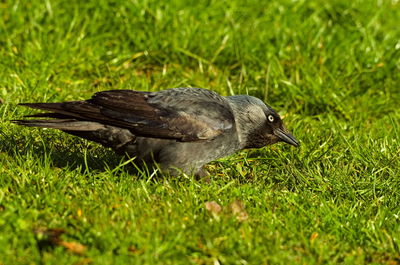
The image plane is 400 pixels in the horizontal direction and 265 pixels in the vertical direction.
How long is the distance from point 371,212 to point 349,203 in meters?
0.26

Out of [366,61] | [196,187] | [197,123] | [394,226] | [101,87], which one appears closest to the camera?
[394,226]

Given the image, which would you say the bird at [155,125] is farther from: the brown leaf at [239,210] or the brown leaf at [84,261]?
the brown leaf at [84,261]

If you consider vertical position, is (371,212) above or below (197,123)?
below

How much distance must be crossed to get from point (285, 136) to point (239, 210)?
1474 millimetres

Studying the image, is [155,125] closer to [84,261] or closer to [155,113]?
[155,113]

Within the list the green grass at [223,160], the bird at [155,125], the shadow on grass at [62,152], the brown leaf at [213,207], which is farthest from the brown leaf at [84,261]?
the bird at [155,125]

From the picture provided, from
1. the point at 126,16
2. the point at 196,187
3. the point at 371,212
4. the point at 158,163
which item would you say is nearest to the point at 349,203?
the point at 371,212

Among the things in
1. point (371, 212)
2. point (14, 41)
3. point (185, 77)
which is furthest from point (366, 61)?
point (14, 41)

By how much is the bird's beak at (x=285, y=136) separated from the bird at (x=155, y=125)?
53 centimetres

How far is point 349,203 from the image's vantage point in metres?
5.03

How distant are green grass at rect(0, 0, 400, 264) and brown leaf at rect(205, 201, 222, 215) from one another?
0.05 meters

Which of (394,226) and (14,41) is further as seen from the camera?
(14,41)

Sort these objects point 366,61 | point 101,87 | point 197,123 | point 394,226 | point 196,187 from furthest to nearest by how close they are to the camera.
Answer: point 366,61, point 101,87, point 197,123, point 196,187, point 394,226

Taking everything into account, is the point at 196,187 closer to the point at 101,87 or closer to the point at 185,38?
the point at 101,87
